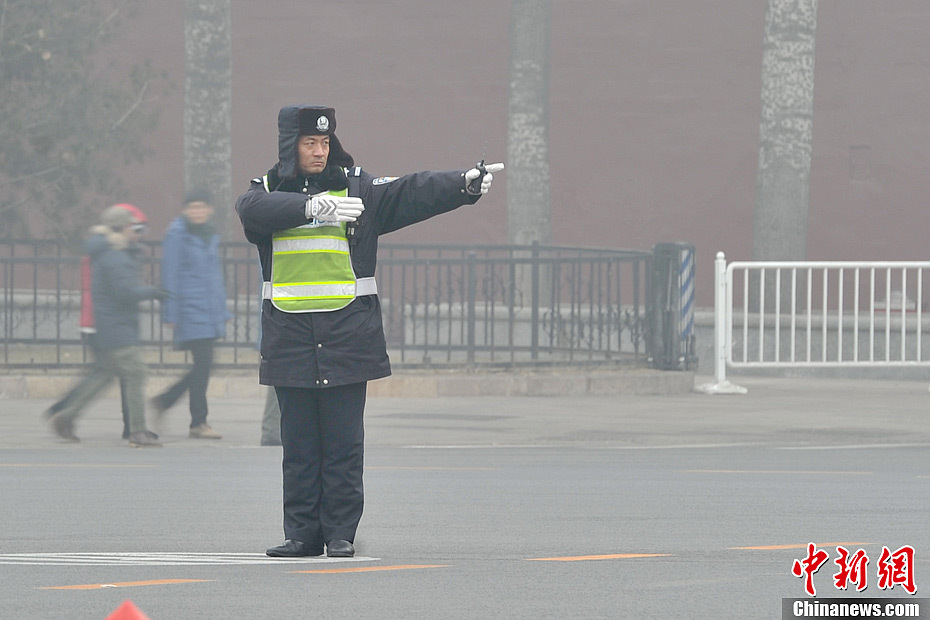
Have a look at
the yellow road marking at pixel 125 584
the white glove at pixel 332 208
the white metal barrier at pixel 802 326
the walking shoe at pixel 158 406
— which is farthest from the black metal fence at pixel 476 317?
the yellow road marking at pixel 125 584

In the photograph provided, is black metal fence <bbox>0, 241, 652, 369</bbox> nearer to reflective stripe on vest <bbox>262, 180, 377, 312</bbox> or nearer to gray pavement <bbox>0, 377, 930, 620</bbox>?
gray pavement <bbox>0, 377, 930, 620</bbox>

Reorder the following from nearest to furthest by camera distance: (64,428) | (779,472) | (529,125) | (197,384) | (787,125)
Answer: (779,472) < (64,428) < (197,384) < (787,125) < (529,125)

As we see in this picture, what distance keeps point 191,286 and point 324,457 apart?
6.52 meters

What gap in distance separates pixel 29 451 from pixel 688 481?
4.96m

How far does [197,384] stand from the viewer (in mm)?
14133

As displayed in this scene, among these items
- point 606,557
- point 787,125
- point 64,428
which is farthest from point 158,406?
point 787,125

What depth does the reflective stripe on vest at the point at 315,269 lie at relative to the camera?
7.67 metres

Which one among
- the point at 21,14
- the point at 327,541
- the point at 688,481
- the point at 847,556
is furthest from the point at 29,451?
the point at 21,14

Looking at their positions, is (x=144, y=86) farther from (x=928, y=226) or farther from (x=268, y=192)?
(x=268, y=192)

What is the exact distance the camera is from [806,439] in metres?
14.4

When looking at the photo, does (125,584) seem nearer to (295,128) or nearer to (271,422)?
(295,128)

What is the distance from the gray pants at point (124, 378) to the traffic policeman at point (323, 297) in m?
5.98

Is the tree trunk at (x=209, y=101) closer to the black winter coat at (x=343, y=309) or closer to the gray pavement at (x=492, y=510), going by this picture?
the gray pavement at (x=492, y=510)

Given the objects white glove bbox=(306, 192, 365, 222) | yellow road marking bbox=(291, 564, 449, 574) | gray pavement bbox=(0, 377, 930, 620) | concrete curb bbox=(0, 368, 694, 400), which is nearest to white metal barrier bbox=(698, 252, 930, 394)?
concrete curb bbox=(0, 368, 694, 400)
